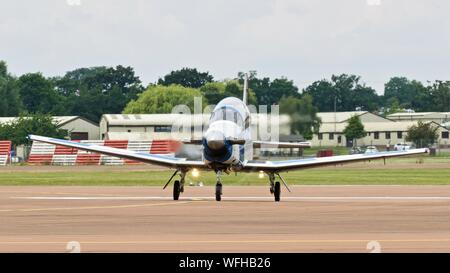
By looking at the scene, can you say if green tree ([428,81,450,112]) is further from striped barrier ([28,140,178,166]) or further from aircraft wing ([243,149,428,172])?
aircraft wing ([243,149,428,172])

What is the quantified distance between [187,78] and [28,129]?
105ft

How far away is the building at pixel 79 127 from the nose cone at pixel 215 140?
72546mm

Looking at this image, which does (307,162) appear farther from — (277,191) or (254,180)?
(254,180)

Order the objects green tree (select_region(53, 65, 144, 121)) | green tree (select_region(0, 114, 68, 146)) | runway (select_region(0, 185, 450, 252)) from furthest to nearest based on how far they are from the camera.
A: green tree (select_region(53, 65, 144, 121))
green tree (select_region(0, 114, 68, 146))
runway (select_region(0, 185, 450, 252))

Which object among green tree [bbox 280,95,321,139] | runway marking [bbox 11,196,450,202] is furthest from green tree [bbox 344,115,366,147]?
runway marking [bbox 11,196,450,202]

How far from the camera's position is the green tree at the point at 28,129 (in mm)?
107125

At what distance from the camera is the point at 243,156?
3597 centimetres

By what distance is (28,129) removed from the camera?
108 m

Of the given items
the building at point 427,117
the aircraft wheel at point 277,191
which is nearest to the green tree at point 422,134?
the building at point 427,117

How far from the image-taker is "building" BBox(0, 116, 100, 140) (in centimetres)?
10575

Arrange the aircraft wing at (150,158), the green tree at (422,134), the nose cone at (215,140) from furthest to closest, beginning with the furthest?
the green tree at (422,134) < the aircraft wing at (150,158) < the nose cone at (215,140)

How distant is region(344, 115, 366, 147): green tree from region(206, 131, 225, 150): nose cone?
51.7 meters

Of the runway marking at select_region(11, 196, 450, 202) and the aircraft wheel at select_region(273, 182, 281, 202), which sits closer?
the aircraft wheel at select_region(273, 182, 281, 202)

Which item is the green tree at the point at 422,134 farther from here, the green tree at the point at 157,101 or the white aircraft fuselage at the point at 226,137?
the white aircraft fuselage at the point at 226,137
